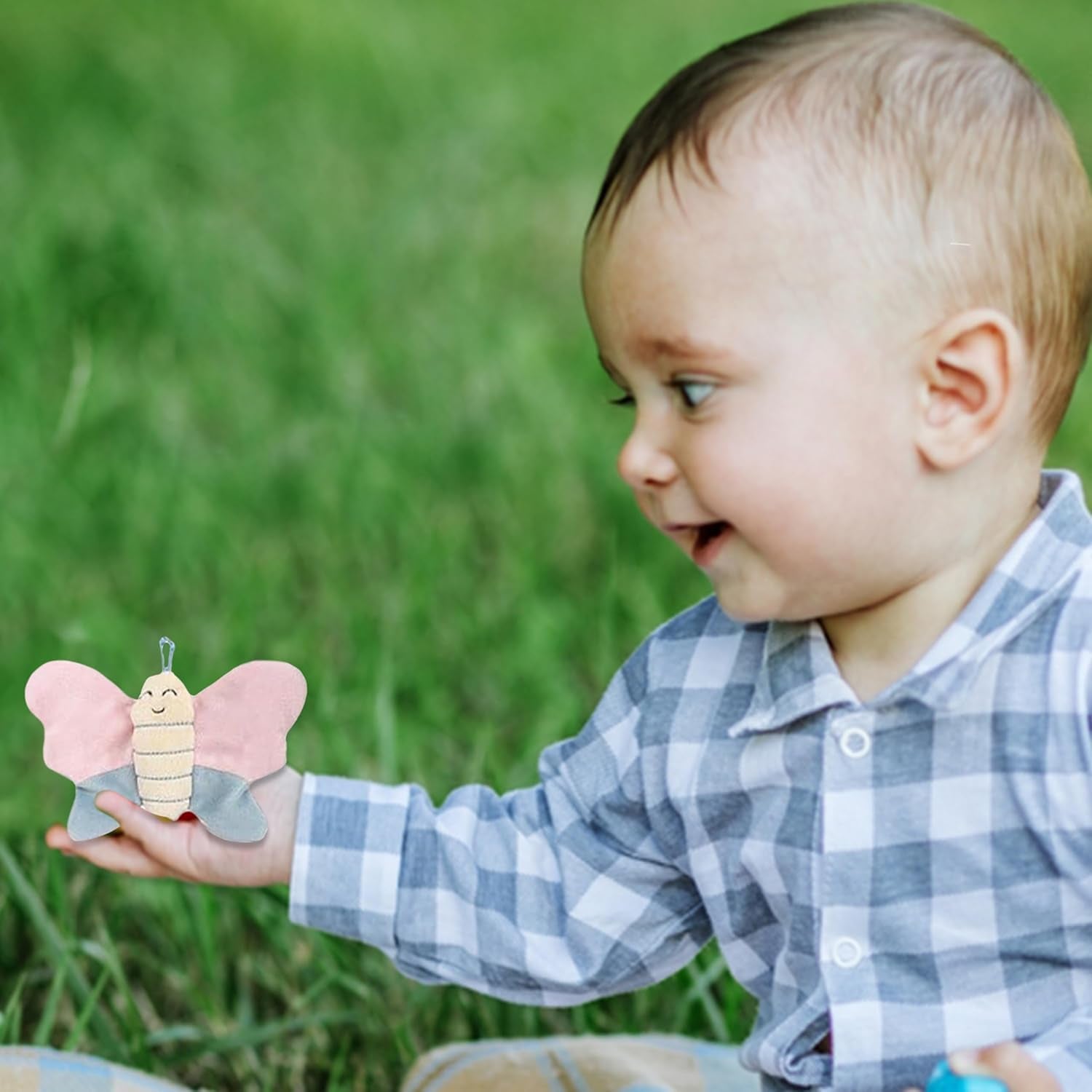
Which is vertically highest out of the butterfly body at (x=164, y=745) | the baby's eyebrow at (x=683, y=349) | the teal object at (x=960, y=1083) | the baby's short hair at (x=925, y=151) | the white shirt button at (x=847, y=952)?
the baby's short hair at (x=925, y=151)

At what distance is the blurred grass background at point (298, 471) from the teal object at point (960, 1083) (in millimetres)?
615

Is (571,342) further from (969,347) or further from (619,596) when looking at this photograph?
(969,347)

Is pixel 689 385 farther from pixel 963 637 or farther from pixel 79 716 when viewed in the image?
pixel 79 716

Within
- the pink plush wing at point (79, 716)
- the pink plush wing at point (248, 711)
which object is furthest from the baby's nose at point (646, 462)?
the pink plush wing at point (79, 716)

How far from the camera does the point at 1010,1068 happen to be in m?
1.11

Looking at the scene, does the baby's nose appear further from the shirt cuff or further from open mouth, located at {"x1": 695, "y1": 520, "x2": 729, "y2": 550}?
the shirt cuff

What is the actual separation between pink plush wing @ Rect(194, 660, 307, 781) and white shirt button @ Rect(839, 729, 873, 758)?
385 mm

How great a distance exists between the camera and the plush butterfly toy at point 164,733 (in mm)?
1293

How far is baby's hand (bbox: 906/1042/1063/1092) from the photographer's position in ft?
3.64

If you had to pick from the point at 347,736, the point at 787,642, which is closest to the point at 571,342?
the point at 347,736

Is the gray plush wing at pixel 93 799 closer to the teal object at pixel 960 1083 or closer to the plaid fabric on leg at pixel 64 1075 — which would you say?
the plaid fabric on leg at pixel 64 1075

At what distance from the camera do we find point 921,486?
4.09ft

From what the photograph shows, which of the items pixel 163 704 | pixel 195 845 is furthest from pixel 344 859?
pixel 163 704

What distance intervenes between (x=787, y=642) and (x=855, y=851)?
0.54 ft
